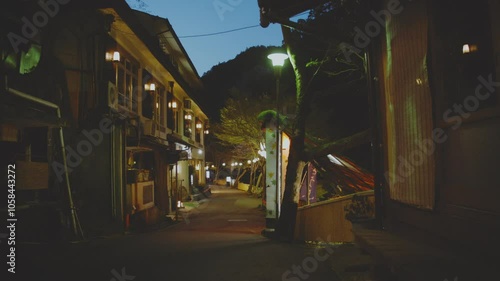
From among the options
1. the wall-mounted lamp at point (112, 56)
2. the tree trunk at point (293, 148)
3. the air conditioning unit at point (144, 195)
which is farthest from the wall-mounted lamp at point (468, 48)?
the air conditioning unit at point (144, 195)

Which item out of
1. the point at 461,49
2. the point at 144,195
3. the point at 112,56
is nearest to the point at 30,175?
the point at 112,56

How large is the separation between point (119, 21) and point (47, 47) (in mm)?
3300

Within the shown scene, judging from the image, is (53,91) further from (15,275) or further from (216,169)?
(216,169)

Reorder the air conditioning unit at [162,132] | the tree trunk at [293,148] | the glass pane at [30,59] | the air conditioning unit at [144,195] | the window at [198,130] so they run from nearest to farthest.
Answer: the glass pane at [30,59] < the tree trunk at [293,148] < the air conditioning unit at [144,195] < the air conditioning unit at [162,132] < the window at [198,130]

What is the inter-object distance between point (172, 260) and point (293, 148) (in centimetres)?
610

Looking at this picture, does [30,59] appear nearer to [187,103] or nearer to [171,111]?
[171,111]

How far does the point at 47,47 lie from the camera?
12.4 meters

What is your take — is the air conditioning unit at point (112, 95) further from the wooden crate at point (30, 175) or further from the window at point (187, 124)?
the window at point (187, 124)

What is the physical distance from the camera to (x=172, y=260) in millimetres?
9086

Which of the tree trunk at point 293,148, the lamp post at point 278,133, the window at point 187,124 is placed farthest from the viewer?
the window at point 187,124

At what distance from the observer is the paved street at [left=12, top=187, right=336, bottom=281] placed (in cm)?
774

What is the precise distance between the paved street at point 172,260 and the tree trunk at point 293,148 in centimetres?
105

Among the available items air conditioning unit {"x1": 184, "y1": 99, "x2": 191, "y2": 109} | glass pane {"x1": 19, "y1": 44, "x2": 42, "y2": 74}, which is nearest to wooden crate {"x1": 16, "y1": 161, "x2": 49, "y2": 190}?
glass pane {"x1": 19, "y1": 44, "x2": 42, "y2": 74}

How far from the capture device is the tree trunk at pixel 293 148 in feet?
43.8
